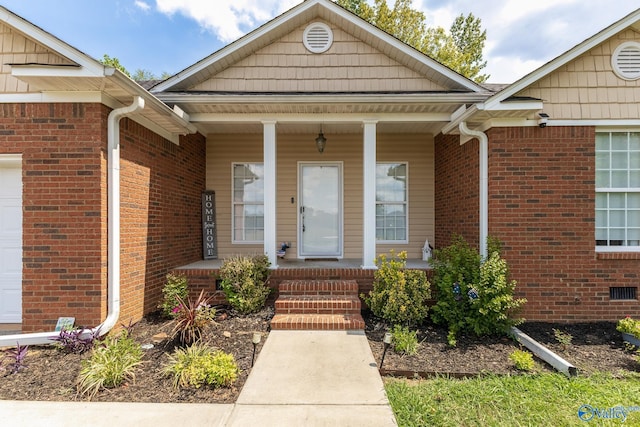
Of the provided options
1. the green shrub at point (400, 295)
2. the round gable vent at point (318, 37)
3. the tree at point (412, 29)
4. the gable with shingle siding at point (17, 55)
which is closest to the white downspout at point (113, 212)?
the gable with shingle siding at point (17, 55)

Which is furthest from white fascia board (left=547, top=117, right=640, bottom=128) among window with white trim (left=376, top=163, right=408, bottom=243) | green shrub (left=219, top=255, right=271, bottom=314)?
green shrub (left=219, top=255, right=271, bottom=314)

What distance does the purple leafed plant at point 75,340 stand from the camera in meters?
3.79

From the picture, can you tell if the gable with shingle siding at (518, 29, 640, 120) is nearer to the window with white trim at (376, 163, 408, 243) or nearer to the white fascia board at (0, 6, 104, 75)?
the window with white trim at (376, 163, 408, 243)

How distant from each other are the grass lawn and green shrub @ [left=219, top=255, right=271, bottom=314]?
7.84 feet

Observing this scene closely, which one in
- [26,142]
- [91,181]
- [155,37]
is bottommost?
[91,181]

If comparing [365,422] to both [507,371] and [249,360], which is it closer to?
[249,360]

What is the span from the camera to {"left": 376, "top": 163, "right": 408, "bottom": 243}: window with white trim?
7184 millimetres

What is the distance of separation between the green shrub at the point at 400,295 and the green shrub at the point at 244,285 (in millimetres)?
1748

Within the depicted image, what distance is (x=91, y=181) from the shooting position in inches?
161

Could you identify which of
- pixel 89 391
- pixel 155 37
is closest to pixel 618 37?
pixel 89 391

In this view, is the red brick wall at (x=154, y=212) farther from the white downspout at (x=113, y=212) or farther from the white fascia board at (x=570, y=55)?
the white fascia board at (x=570, y=55)

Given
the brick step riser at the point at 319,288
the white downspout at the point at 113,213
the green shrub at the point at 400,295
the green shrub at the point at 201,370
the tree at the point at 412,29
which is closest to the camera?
the green shrub at the point at 201,370

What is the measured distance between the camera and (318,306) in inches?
188

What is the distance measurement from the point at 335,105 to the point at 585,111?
3.88 meters
